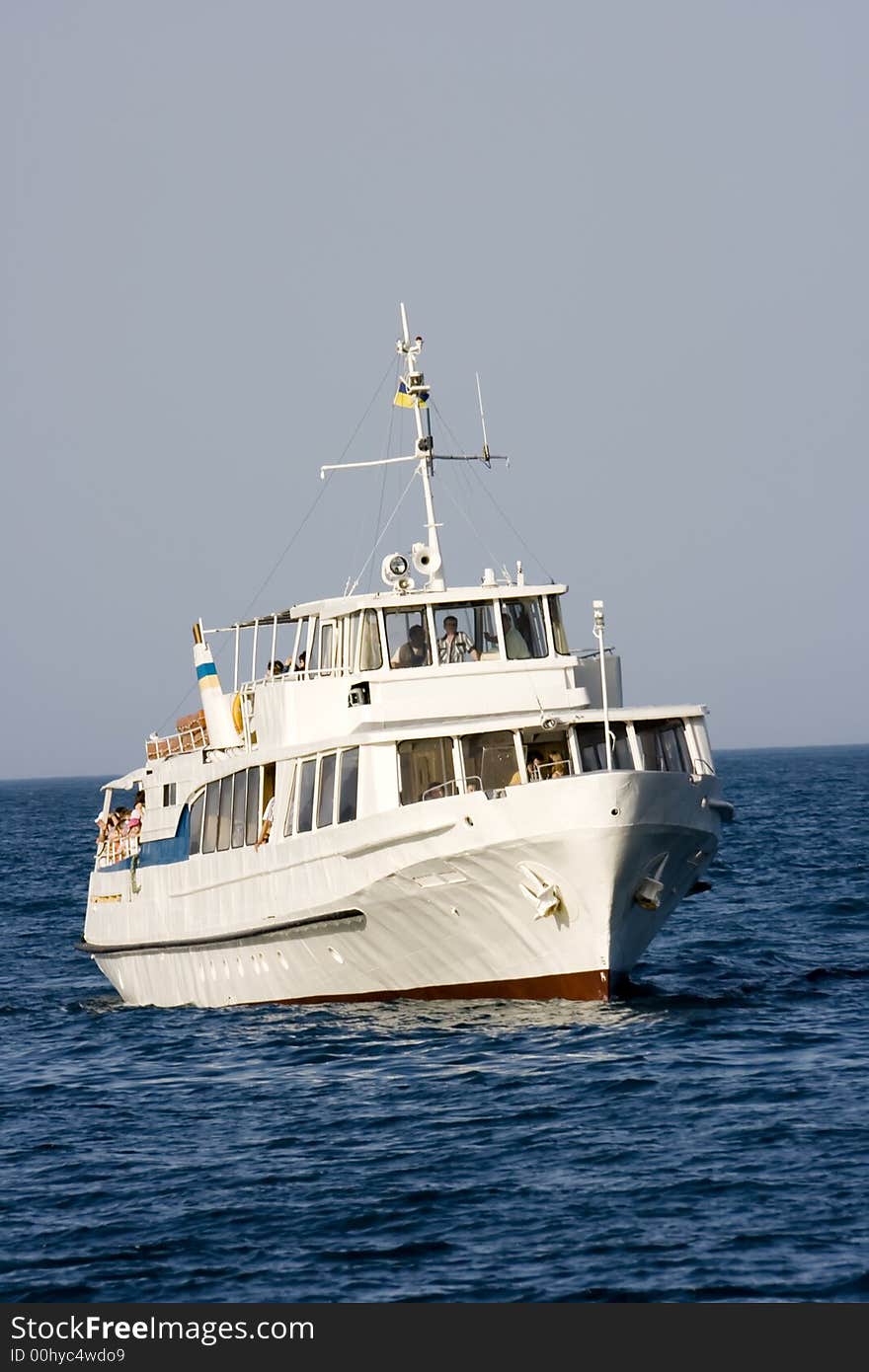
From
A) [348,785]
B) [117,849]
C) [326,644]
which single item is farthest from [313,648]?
[117,849]

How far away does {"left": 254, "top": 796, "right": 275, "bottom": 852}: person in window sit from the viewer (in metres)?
28.6

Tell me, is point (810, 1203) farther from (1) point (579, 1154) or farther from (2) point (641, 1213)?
(1) point (579, 1154)

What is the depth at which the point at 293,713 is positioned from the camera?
28219mm

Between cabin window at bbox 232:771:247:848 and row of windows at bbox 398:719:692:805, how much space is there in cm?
433

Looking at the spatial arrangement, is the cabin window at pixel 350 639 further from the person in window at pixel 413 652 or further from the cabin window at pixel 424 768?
the cabin window at pixel 424 768

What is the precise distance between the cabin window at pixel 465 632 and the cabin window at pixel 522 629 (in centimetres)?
22

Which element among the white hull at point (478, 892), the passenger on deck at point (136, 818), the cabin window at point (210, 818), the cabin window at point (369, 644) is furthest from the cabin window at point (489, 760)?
the passenger on deck at point (136, 818)

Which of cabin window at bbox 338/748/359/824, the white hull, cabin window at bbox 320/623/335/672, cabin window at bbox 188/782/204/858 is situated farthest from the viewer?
cabin window at bbox 188/782/204/858

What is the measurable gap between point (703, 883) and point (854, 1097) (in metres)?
9.70

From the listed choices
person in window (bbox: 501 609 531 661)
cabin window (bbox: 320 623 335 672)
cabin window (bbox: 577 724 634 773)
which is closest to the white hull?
cabin window (bbox: 577 724 634 773)

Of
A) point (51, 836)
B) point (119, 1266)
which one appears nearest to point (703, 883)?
point (119, 1266)

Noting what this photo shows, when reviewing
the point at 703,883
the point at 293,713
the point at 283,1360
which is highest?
the point at 293,713

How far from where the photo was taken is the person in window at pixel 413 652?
2772cm

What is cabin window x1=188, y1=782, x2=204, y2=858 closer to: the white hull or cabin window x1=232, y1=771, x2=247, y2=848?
cabin window x1=232, y1=771, x2=247, y2=848
